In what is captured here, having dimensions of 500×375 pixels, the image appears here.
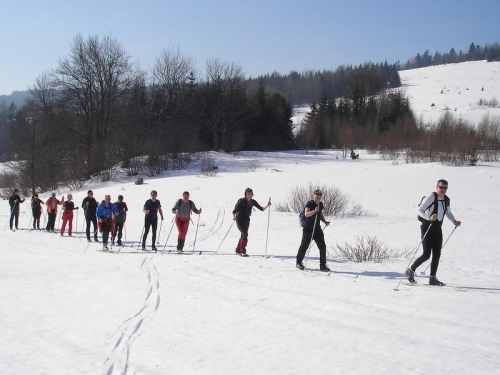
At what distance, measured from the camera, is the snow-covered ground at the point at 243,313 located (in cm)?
511

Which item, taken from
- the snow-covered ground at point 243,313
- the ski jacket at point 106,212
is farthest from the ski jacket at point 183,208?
the ski jacket at point 106,212

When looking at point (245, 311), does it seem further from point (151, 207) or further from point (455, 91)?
point (455, 91)

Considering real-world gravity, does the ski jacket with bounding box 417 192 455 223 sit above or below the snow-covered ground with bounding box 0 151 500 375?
above

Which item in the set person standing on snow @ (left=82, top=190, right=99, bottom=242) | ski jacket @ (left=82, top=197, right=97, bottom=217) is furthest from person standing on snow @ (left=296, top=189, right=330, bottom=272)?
ski jacket @ (left=82, top=197, right=97, bottom=217)

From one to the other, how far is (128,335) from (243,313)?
1800 millimetres

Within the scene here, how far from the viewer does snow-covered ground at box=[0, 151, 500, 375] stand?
511 centimetres

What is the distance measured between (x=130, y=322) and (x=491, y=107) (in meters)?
79.3

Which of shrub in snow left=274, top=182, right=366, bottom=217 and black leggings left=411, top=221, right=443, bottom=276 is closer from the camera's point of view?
black leggings left=411, top=221, right=443, bottom=276

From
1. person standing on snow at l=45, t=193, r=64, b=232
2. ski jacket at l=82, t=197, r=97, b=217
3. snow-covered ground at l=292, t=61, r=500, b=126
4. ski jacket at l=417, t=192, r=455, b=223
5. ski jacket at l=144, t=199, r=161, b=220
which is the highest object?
snow-covered ground at l=292, t=61, r=500, b=126

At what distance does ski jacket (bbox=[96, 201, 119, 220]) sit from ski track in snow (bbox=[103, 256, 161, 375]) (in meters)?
7.00

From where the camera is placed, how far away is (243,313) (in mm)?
6863

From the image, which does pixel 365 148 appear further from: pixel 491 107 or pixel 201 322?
pixel 201 322

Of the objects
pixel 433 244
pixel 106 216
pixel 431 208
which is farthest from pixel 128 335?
pixel 106 216

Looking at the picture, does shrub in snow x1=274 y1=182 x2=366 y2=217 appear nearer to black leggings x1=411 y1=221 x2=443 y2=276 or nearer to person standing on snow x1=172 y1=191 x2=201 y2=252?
person standing on snow x1=172 y1=191 x2=201 y2=252
